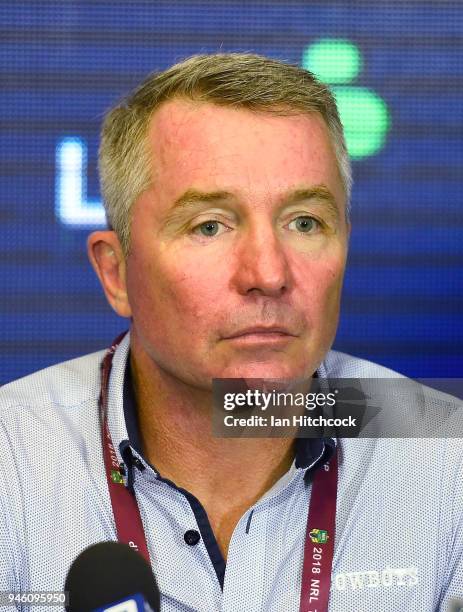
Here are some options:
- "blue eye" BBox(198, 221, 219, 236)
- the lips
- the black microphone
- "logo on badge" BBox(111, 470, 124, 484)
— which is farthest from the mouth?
the black microphone

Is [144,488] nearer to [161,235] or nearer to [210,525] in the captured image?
[210,525]

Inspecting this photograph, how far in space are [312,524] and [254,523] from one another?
3.3 inches

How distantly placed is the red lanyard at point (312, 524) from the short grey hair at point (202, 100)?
358mm

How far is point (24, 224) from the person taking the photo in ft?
7.13

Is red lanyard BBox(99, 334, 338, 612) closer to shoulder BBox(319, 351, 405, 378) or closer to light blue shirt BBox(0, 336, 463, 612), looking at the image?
light blue shirt BBox(0, 336, 463, 612)

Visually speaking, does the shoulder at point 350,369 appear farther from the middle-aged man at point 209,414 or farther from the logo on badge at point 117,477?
the logo on badge at point 117,477

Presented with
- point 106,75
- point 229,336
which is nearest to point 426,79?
point 106,75

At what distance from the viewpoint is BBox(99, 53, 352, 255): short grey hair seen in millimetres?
1467

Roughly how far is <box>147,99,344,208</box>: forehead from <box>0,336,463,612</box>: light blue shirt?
361 mm

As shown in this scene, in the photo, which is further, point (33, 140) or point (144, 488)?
point (33, 140)

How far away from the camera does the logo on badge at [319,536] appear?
1.43 meters

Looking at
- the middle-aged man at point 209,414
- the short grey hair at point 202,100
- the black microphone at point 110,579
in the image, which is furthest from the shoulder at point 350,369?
the black microphone at point 110,579

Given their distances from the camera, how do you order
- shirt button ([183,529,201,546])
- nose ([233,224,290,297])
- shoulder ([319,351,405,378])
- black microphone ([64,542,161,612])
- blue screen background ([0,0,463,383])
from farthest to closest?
blue screen background ([0,0,463,383]), shoulder ([319,351,405,378]), shirt button ([183,529,201,546]), nose ([233,224,290,297]), black microphone ([64,542,161,612])

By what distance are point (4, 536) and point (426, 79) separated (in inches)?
53.5
